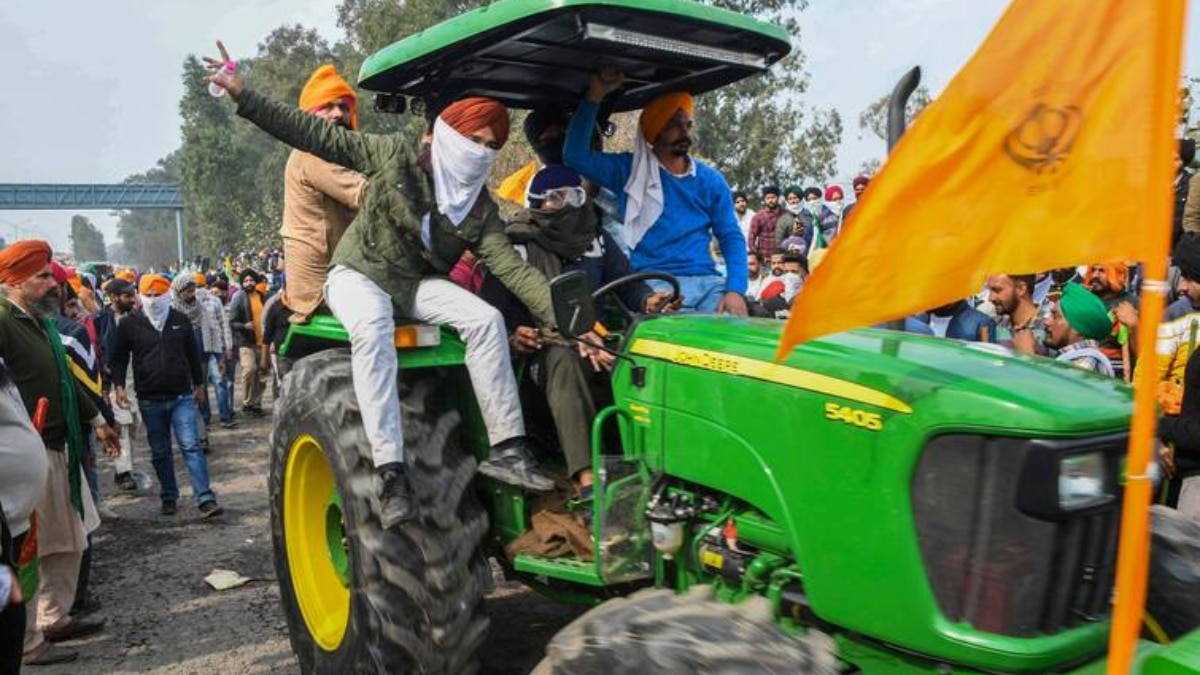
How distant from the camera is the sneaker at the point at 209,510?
729cm

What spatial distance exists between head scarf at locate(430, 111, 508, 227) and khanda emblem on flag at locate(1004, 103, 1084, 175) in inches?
82.6

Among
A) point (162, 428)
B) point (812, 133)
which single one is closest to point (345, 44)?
point (812, 133)

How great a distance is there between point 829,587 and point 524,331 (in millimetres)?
1653

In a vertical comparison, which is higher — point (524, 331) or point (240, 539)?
point (524, 331)

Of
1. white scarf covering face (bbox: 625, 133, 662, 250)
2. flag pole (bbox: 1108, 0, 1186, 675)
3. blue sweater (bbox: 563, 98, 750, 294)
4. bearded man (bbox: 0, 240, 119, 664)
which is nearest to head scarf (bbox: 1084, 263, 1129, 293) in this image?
blue sweater (bbox: 563, 98, 750, 294)

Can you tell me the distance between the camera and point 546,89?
466 centimetres

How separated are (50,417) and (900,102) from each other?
459 cm

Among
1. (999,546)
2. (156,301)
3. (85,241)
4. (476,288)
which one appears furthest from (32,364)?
(85,241)

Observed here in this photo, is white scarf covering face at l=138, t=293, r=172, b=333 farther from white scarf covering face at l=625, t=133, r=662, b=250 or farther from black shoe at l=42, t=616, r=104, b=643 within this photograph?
white scarf covering face at l=625, t=133, r=662, b=250

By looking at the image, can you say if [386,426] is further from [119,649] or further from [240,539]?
[240,539]

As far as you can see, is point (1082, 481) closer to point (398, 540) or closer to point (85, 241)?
point (398, 540)

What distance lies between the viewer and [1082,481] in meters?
2.36

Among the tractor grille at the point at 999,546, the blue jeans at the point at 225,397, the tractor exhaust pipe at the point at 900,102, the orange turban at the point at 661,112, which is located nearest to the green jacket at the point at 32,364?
the orange turban at the point at 661,112

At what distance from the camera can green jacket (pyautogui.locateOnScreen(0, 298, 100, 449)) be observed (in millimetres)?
5084
